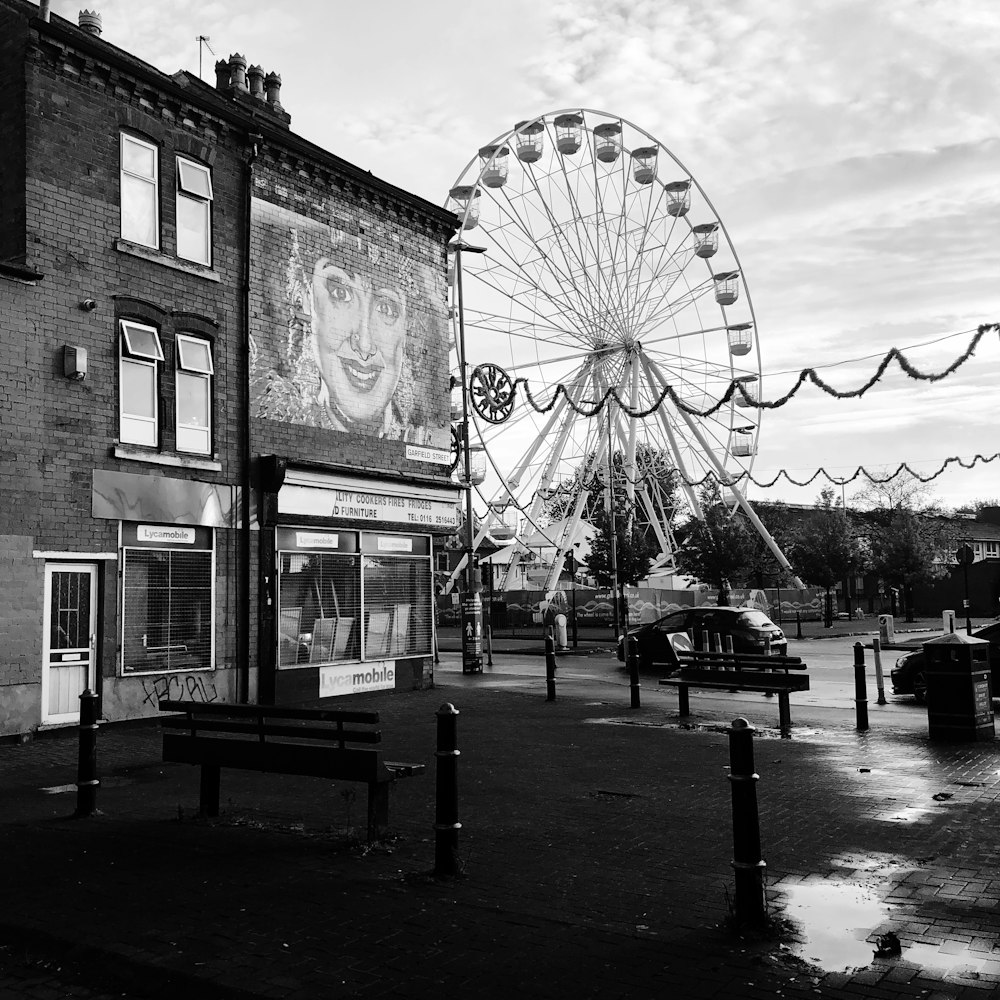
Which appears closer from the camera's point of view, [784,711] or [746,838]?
[746,838]

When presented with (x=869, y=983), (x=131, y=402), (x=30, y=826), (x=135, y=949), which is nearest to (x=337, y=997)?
(x=135, y=949)

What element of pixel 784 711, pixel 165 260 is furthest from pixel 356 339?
pixel 784 711

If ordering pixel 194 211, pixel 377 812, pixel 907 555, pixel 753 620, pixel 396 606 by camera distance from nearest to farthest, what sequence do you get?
pixel 377 812 < pixel 194 211 < pixel 396 606 < pixel 753 620 < pixel 907 555

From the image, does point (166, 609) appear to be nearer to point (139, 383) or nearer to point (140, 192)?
point (139, 383)

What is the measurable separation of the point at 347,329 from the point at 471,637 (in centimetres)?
841

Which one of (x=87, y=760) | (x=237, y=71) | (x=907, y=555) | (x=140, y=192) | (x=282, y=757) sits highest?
(x=237, y=71)

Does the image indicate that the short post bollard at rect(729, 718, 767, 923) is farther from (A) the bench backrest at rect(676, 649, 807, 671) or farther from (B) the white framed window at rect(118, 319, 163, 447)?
(B) the white framed window at rect(118, 319, 163, 447)

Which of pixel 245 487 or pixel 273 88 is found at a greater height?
pixel 273 88

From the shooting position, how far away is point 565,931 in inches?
207

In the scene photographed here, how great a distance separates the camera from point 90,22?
17500mm

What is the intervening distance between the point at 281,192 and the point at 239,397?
160 inches

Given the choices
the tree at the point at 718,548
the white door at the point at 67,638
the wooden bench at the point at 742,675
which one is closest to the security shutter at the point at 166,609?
the white door at the point at 67,638

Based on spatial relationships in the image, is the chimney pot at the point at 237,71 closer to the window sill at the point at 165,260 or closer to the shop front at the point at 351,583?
the window sill at the point at 165,260

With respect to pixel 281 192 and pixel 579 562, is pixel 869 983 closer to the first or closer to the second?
pixel 281 192
